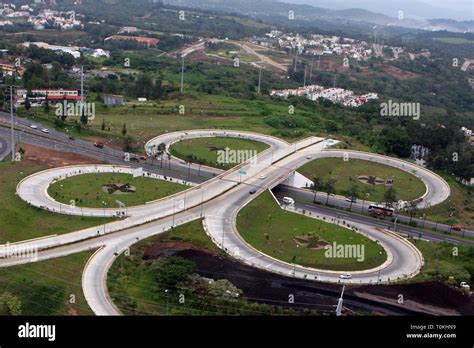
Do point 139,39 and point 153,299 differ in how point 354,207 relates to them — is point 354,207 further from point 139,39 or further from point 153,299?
point 139,39

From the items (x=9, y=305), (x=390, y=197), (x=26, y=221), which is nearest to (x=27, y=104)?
(x=26, y=221)

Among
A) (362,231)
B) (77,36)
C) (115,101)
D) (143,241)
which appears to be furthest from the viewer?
(77,36)

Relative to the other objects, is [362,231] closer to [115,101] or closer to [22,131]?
[22,131]

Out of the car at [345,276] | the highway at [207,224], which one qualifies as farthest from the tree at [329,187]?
the car at [345,276]

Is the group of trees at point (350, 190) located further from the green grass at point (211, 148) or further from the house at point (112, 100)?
the house at point (112, 100)

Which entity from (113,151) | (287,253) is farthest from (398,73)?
(287,253)

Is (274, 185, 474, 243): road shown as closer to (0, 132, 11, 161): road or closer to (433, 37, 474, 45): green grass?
(0, 132, 11, 161): road
